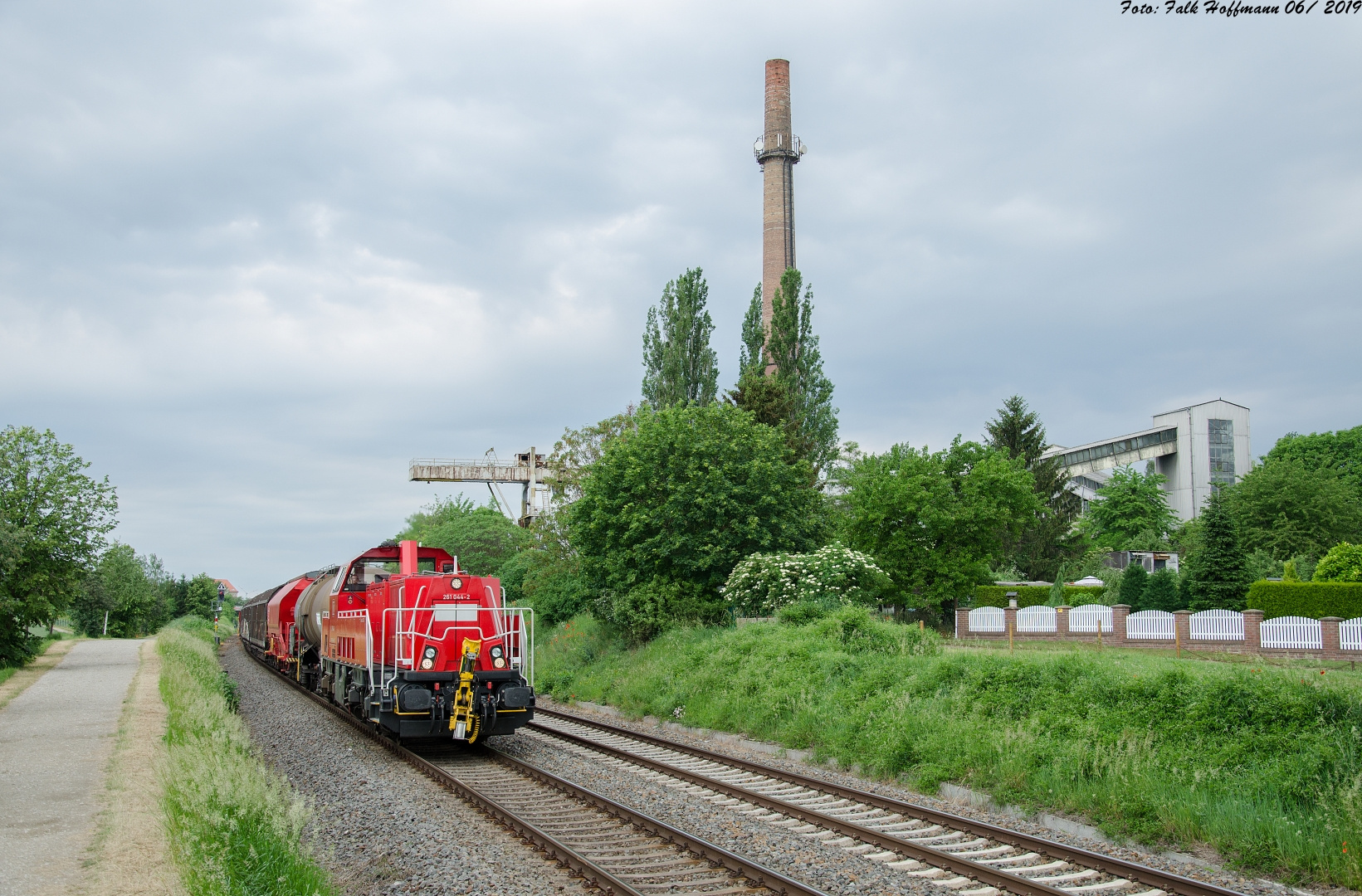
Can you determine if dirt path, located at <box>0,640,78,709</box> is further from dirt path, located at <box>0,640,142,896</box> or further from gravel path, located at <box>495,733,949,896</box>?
gravel path, located at <box>495,733,949,896</box>

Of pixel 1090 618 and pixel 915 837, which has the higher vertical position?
pixel 915 837

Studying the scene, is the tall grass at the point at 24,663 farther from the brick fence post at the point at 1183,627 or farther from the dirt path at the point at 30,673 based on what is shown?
the brick fence post at the point at 1183,627

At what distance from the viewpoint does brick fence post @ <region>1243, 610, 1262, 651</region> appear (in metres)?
28.0

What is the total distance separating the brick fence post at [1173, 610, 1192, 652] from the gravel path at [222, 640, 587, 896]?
83.4 ft

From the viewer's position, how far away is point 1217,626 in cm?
2934

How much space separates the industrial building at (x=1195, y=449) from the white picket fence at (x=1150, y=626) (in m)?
42.7

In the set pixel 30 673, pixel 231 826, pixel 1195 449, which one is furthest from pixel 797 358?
pixel 1195 449

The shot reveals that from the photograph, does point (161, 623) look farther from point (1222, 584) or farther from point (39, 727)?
point (1222, 584)

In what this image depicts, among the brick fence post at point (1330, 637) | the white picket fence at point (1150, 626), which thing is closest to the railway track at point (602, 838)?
the brick fence post at point (1330, 637)

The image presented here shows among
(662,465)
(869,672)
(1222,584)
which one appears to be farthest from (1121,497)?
(869,672)

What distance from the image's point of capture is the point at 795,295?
141 ft

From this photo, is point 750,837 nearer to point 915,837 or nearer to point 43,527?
point 915,837

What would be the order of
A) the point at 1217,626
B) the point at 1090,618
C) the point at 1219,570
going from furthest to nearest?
the point at 1219,570 → the point at 1090,618 → the point at 1217,626

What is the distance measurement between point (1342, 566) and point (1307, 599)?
16.9 feet
